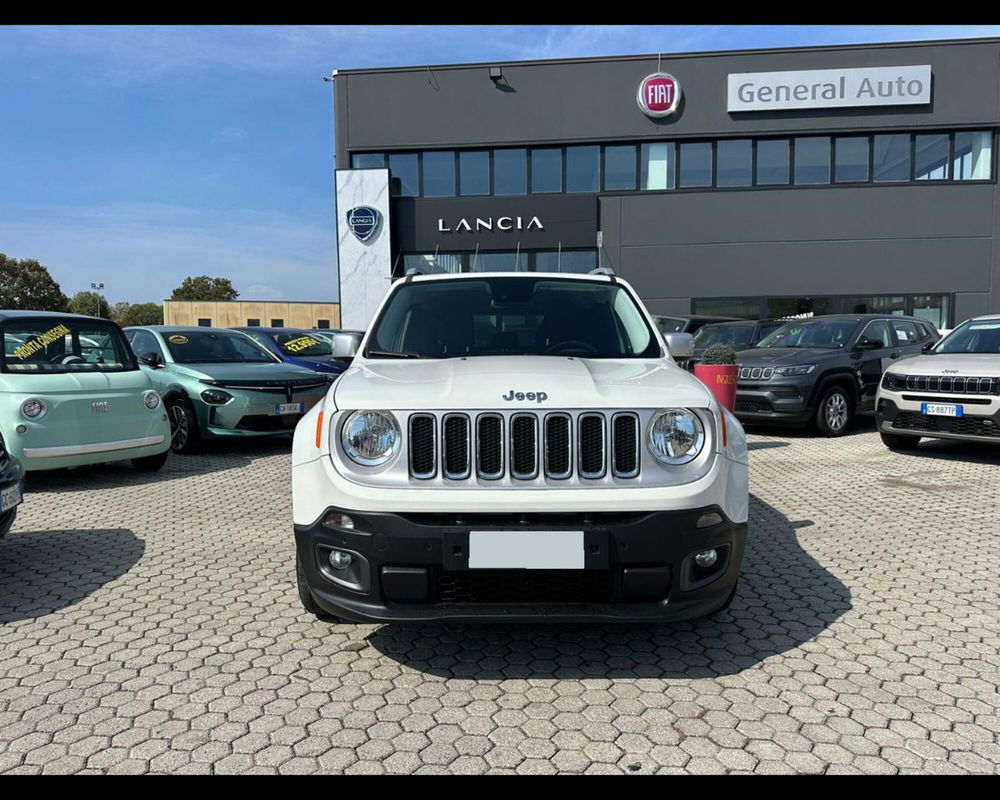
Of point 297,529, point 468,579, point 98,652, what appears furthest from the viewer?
point 98,652

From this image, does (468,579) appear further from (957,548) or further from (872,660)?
(957,548)

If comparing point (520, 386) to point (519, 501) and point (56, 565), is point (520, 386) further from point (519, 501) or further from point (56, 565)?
point (56, 565)

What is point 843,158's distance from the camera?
21.6m

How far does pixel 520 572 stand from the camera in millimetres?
2729

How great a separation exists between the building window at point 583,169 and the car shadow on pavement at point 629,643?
2000cm

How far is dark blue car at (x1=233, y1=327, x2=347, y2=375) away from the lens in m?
11.4

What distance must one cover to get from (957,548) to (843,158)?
20.2 metres

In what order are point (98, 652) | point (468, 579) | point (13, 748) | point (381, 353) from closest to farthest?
1. point (13, 748)
2. point (468, 579)
3. point (98, 652)
4. point (381, 353)

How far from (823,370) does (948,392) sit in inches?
82.1

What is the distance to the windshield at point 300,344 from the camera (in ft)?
39.1

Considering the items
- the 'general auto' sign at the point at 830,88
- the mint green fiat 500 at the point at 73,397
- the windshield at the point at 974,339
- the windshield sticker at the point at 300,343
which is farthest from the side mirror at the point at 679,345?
the 'general auto' sign at the point at 830,88

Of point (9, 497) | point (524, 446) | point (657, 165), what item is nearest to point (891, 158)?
point (657, 165)

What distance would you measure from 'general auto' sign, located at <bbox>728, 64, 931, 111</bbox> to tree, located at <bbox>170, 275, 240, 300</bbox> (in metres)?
81.4
